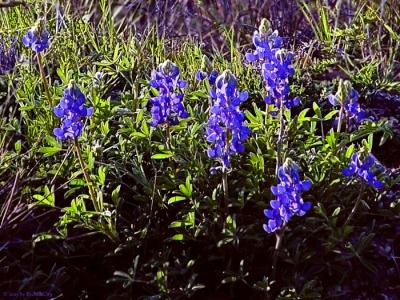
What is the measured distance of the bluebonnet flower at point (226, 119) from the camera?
6.15 feet

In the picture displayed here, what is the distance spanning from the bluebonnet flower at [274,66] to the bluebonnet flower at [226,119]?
0.19 meters

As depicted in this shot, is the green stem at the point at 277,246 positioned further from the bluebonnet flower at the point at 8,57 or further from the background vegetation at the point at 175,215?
the bluebonnet flower at the point at 8,57

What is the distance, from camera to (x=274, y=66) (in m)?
2.06

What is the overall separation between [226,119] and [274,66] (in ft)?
0.90

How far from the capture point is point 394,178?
94.4 inches

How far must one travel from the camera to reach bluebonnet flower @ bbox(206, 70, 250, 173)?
187cm

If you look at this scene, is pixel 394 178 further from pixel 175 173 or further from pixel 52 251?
pixel 52 251

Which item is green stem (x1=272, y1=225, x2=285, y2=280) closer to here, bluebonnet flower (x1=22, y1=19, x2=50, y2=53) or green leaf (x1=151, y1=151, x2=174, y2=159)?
green leaf (x1=151, y1=151, x2=174, y2=159)

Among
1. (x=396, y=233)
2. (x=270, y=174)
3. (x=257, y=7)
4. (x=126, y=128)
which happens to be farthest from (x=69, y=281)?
(x=257, y=7)

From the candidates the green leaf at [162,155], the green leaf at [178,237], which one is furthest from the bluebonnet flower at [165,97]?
the green leaf at [178,237]

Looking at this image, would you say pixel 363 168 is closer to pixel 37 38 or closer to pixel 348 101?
pixel 348 101

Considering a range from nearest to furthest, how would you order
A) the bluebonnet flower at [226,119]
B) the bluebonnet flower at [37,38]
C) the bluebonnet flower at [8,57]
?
the bluebonnet flower at [226,119], the bluebonnet flower at [37,38], the bluebonnet flower at [8,57]

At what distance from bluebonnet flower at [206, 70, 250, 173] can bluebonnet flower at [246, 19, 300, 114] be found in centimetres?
19

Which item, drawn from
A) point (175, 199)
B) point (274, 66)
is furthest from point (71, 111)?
point (274, 66)
